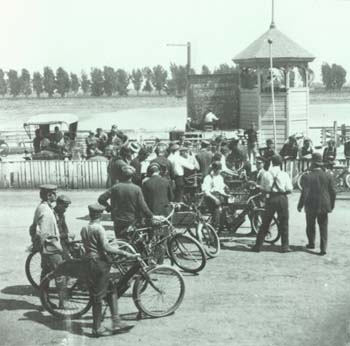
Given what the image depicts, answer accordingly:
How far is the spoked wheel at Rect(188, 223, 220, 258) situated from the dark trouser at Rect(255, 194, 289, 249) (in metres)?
0.86

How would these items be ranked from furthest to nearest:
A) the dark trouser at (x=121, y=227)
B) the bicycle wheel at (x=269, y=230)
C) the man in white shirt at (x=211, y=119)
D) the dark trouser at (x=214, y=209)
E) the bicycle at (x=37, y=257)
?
the man in white shirt at (x=211, y=119), the bicycle wheel at (x=269, y=230), the dark trouser at (x=214, y=209), the dark trouser at (x=121, y=227), the bicycle at (x=37, y=257)

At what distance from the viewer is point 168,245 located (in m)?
10.0

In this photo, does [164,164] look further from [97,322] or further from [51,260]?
[97,322]

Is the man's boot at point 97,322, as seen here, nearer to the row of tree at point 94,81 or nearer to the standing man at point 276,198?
the standing man at point 276,198

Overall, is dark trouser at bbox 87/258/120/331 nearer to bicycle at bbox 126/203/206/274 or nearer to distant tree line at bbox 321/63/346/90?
bicycle at bbox 126/203/206/274

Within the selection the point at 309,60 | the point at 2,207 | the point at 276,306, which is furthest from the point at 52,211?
the point at 309,60

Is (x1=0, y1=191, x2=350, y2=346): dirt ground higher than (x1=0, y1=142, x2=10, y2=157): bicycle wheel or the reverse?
the reverse

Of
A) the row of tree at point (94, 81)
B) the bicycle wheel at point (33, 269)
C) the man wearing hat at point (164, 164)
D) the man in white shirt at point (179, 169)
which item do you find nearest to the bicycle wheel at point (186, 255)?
the bicycle wheel at point (33, 269)

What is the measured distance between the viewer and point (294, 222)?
45.9 ft

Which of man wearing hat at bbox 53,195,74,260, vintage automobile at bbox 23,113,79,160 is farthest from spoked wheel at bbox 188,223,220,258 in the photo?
vintage automobile at bbox 23,113,79,160

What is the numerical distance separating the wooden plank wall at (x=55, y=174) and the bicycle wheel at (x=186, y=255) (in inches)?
351

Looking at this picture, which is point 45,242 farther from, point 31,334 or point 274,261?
point 274,261

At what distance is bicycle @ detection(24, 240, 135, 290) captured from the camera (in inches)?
348

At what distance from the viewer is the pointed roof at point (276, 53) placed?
27406mm
